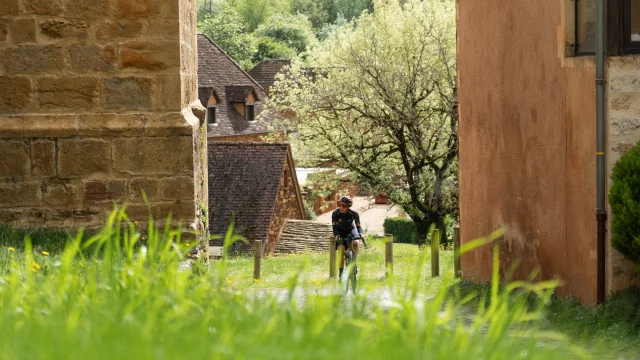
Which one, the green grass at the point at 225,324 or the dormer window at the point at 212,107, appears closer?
the green grass at the point at 225,324

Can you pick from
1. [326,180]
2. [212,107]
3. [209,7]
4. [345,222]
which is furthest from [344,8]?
[345,222]

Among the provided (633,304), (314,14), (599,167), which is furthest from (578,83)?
(314,14)

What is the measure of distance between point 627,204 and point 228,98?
3753 centimetres

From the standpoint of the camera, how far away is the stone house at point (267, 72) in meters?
58.5

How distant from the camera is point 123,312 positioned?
9.93 feet

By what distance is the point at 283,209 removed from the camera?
3400cm

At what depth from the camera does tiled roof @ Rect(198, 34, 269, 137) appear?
44.5 meters

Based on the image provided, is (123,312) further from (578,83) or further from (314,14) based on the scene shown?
(314,14)

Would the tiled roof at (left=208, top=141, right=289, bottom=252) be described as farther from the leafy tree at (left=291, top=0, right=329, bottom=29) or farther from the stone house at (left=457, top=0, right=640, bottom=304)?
the leafy tree at (left=291, top=0, right=329, bottom=29)

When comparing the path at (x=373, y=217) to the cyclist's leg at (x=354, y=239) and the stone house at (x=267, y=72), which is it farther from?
the cyclist's leg at (x=354, y=239)

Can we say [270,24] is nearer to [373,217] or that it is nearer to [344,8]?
[344,8]

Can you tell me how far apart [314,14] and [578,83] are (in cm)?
8615

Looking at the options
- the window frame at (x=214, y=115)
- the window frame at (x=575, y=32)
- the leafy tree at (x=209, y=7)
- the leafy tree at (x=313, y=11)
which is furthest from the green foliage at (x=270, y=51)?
the window frame at (x=575, y=32)

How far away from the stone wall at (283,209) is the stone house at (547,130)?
1768 centimetres
